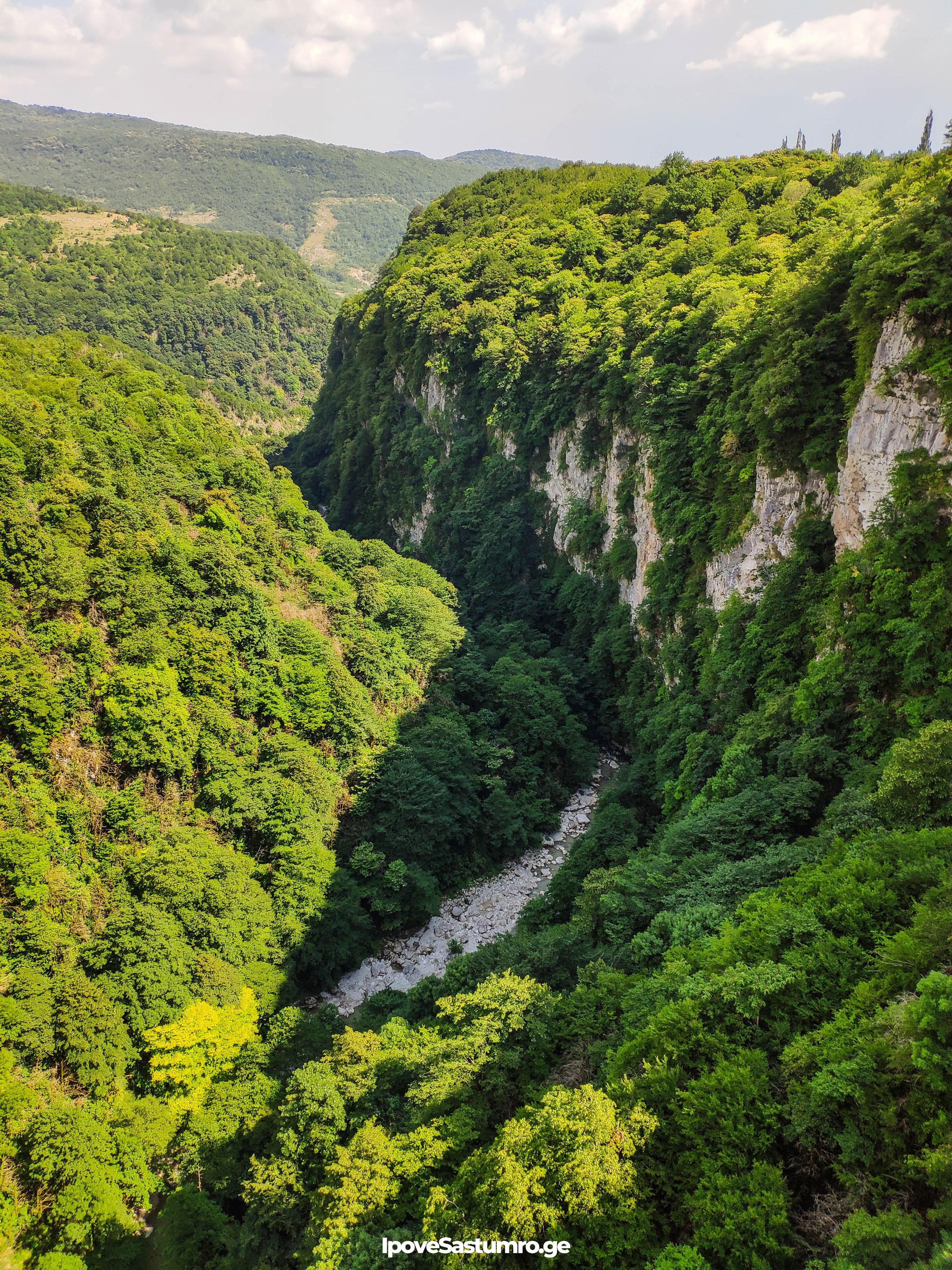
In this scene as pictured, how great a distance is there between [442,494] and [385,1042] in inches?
1761

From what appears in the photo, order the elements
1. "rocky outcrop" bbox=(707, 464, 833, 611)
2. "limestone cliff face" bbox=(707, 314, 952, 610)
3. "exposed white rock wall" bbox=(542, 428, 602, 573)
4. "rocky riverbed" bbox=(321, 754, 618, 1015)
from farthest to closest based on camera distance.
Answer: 1. "exposed white rock wall" bbox=(542, 428, 602, 573)
2. "rocky riverbed" bbox=(321, 754, 618, 1015)
3. "rocky outcrop" bbox=(707, 464, 833, 611)
4. "limestone cliff face" bbox=(707, 314, 952, 610)

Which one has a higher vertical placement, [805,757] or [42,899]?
[805,757]

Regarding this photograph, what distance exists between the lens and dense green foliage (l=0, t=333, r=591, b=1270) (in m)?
18.2

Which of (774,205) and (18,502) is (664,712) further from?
(774,205)

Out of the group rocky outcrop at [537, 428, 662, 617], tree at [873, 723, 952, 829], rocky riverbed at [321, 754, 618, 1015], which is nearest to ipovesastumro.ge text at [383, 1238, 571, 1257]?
tree at [873, 723, 952, 829]

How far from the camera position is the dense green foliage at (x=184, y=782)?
59.7 feet

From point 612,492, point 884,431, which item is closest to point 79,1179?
point 884,431

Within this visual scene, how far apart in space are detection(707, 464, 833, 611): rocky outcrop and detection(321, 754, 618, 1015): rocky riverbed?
47.7ft

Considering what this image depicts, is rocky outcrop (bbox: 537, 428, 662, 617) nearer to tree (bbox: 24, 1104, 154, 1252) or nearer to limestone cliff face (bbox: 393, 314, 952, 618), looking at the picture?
limestone cliff face (bbox: 393, 314, 952, 618)

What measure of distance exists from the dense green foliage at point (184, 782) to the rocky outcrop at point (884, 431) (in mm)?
19005

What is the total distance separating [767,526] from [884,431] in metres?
6.13

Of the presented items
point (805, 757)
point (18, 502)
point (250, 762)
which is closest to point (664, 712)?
point (805, 757)

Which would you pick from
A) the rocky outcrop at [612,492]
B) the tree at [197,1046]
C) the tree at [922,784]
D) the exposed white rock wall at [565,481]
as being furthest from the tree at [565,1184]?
the exposed white rock wall at [565,481]

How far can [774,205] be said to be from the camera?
4450 cm
